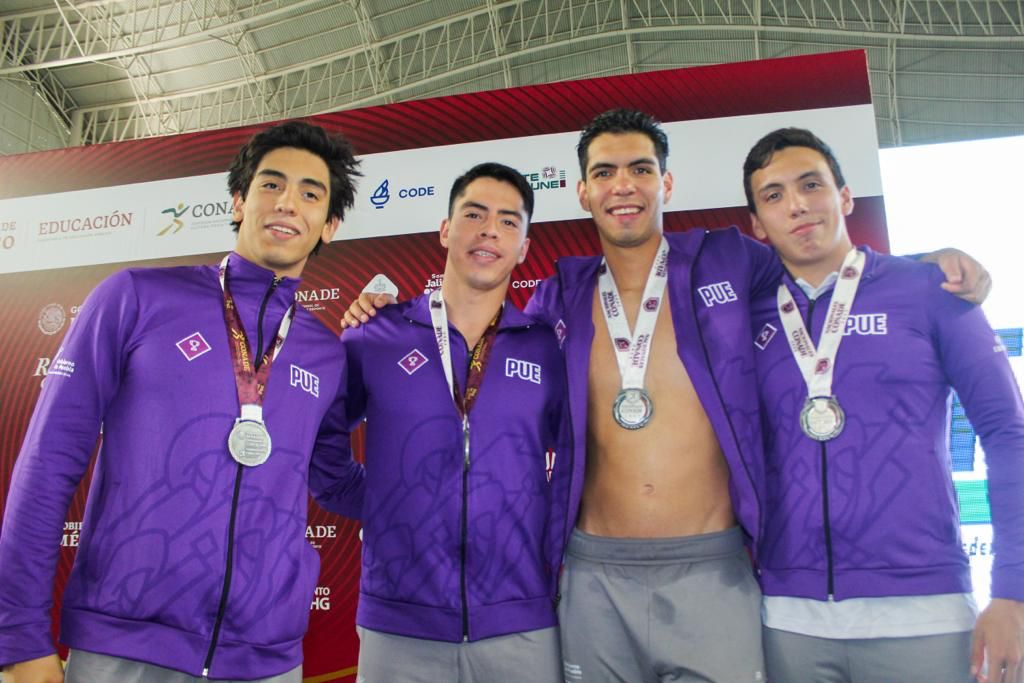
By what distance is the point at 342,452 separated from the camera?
115 inches

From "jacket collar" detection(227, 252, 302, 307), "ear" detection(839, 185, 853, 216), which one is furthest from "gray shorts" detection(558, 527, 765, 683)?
"jacket collar" detection(227, 252, 302, 307)

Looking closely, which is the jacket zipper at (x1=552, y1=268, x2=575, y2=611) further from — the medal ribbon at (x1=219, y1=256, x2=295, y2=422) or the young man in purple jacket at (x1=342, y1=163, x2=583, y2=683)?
the medal ribbon at (x1=219, y1=256, x2=295, y2=422)

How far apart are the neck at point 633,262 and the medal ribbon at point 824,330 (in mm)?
→ 526

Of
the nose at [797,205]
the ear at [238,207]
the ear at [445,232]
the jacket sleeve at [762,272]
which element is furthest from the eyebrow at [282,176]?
the nose at [797,205]

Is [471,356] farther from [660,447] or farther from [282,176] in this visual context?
[282,176]

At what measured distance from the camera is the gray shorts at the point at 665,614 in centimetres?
232

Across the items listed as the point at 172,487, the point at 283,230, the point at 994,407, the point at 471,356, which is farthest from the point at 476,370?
the point at 994,407

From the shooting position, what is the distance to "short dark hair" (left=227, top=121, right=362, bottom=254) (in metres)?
2.81

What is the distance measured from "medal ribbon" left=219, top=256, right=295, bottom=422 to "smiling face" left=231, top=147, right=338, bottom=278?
20 centimetres

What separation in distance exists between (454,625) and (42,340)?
15.6 feet

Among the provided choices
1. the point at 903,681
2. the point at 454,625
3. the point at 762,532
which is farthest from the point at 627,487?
the point at 903,681

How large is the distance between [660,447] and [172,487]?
62.6 inches

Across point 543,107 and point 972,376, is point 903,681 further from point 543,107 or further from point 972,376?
point 543,107

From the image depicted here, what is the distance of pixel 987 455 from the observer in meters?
2.37
